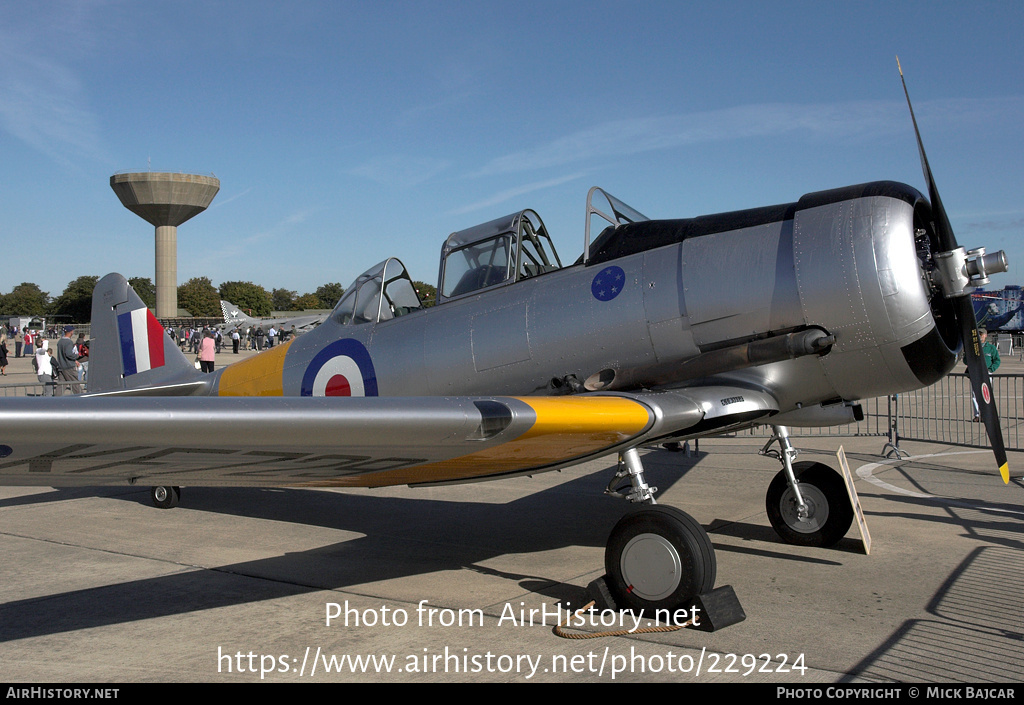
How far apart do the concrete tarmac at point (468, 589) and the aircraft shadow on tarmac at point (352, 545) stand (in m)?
0.02

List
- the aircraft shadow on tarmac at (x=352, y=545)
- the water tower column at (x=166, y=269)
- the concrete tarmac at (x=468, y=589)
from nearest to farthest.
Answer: the concrete tarmac at (x=468, y=589) < the aircraft shadow on tarmac at (x=352, y=545) < the water tower column at (x=166, y=269)

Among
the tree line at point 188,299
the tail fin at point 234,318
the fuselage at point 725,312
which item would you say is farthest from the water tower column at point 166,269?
the fuselage at point 725,312

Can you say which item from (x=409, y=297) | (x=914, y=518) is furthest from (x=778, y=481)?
(x=409, y=297)

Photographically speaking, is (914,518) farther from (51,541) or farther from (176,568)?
(51,541)

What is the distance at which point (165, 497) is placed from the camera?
24.6ft

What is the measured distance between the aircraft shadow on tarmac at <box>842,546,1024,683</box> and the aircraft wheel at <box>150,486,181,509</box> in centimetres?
629

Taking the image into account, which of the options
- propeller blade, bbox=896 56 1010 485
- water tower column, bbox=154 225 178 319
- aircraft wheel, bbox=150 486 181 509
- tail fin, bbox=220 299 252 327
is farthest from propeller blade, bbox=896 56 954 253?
water tower column, bbox=154 225 178 319

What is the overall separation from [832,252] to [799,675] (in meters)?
2.30

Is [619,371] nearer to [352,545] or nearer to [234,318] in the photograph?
[352,545]

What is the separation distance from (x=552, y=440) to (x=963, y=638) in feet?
7.10

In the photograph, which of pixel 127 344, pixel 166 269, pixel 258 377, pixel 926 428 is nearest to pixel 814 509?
pixel 258 377

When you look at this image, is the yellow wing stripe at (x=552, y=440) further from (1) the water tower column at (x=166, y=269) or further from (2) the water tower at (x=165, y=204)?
(1) the water tower column at (x=166, y=269)

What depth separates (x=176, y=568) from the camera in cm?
529

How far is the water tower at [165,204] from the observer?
8456 cm
